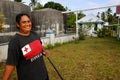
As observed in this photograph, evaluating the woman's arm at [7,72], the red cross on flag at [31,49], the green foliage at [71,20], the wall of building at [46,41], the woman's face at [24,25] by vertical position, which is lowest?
the wall of building at [46,41]

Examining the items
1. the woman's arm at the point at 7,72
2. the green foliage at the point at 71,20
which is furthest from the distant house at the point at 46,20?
the woman's arm at the point at 7,72

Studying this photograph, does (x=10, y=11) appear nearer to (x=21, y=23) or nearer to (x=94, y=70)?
(x=94, y=70)

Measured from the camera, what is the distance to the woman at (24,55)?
8.46ft

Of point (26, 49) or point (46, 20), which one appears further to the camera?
point (46, 20)

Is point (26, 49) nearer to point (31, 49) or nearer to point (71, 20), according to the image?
point (31, 49)

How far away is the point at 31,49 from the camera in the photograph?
2.69 m

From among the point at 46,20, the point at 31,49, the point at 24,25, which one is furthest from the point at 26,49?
the point at 46,20

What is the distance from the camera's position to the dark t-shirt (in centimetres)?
258

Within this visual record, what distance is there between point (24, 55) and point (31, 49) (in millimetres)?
126

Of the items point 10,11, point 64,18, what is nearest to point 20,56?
point 10,11

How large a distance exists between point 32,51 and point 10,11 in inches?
616

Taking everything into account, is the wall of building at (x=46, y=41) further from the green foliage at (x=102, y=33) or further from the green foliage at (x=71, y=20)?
the green foliage at (x=71, y=20)

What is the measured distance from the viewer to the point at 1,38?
1477cm

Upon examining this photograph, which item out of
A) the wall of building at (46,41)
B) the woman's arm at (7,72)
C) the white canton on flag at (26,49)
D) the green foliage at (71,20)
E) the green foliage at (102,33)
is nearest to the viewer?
the woman's arm at (7,72)
